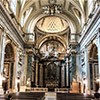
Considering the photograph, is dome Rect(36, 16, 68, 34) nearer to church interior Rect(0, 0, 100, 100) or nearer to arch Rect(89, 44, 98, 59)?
church interior Rect(0, 0, 100, 100)

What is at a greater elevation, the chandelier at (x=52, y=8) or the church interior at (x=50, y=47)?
the chandelier at (x=52, y=8)

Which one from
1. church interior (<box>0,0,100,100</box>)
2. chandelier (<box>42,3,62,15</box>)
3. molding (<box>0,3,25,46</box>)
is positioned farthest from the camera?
chandelier (<box>42,3,62,15</box>)

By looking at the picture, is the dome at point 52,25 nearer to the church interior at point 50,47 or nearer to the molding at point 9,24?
the church interior at point 50,47

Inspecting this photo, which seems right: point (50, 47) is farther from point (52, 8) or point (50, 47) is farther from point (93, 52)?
point (93, 52)

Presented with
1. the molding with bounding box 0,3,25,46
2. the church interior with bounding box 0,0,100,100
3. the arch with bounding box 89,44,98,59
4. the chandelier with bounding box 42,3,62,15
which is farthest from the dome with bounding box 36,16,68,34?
the arch with bounding box 89,44,98,59

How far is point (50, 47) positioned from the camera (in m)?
28.7

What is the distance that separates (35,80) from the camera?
82.1ft

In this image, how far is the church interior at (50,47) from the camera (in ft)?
50.5

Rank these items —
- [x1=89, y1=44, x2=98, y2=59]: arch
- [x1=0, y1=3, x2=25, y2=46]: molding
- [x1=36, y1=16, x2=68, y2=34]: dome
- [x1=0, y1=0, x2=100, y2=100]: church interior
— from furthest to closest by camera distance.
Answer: [x1=36, y1=16, x2=68, y2=34]: dome
[x1=89, y1=44, x2=98, y2=59]: arch
[x1=0, y1=0, x2=100, y2=100]: church interior
[x1=0, y1=3, x2=25, y2=46]: molding

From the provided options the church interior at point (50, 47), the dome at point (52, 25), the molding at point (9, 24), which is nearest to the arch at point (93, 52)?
the church interior at point (50, 47)

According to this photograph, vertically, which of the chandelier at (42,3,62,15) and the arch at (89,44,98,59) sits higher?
the chandelier at (42,3,62,15)

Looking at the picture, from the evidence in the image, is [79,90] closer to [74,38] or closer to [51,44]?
[74,38]

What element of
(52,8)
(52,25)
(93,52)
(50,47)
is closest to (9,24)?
(93,52)

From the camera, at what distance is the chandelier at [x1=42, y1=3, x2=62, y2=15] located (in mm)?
22019
